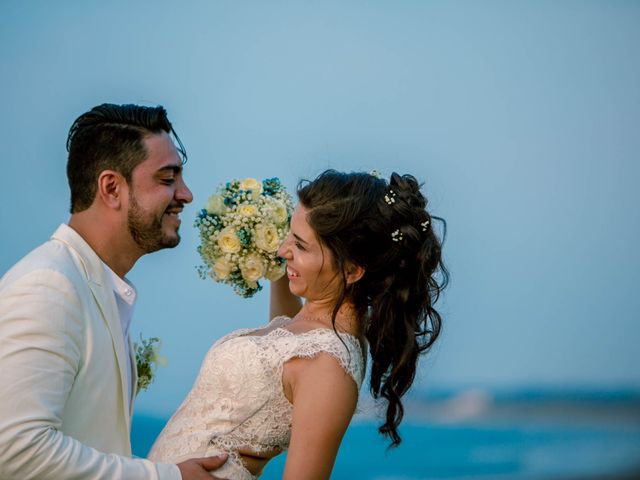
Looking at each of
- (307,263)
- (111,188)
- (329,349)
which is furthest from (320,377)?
(111,188)

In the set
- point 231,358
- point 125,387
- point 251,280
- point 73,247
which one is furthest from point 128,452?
point 251,280

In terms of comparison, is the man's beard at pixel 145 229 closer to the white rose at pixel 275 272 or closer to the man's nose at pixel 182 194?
the man's nose at pixel 182 194

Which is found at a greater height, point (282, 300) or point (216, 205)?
point (216, 205)

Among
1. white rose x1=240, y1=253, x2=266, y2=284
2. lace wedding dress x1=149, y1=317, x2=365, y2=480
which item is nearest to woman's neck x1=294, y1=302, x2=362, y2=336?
lace wedding dress x1=149, y1=317, x2=365, y2=480

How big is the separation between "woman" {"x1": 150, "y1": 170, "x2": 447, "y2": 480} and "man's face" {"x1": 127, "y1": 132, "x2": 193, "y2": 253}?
0.43m

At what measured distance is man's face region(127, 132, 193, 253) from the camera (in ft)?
11.1

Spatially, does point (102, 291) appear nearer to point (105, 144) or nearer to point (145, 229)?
point (145, 229)

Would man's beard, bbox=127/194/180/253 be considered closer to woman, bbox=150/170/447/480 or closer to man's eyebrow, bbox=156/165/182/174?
man's eyebrow, bbox=156/165/182/174

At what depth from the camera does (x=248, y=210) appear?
3889 millimetres

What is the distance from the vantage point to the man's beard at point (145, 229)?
3363 millimetres

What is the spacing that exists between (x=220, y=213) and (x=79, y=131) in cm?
73

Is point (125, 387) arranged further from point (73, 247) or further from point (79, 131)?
point (79, 131)

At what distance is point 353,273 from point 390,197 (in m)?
0.31

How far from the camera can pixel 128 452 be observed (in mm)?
3229
